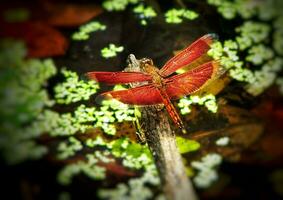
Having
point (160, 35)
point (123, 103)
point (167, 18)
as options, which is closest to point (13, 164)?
point (123, 103)

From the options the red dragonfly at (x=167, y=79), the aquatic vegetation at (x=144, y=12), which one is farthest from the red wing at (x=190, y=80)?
the aquatic vegetation at (x=144, y=12)

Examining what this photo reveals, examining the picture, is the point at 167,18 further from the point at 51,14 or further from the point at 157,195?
the point at 157,195

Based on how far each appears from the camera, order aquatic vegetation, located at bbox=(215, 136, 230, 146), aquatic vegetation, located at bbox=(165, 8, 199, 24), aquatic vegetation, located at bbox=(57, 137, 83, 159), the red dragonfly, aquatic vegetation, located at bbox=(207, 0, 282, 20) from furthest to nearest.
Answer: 1. aquatic vegetation, located at bbox=(165, 8, 199, 24)
2. aquatic vegetation, located at bbox=(207, 0, 282, 20)
3. the red dragonfly
4. aquatic vegetation, located at bbox=(215, 136, 230, 146)
5. aquatic vegetation, located at bbox=(57, 137, 83, 159)

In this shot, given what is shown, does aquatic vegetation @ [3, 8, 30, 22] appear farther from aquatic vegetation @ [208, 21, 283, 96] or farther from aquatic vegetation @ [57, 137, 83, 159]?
aquatic vegetation @ [208, 21, 283, 96]

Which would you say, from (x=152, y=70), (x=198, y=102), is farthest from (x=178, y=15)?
(x=198, y=102)

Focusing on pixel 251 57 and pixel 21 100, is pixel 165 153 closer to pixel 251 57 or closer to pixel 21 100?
pixel 21 100

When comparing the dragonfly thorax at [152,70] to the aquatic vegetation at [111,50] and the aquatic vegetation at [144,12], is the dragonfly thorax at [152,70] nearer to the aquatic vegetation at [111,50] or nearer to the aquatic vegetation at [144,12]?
the aquatic vegetation at [111,50]

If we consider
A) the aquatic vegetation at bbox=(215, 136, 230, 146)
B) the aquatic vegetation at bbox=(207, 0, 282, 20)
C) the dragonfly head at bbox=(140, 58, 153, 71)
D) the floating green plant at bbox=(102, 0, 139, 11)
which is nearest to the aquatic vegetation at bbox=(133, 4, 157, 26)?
A: the floating green plant at bbox=(102, 0, 139, 11)
